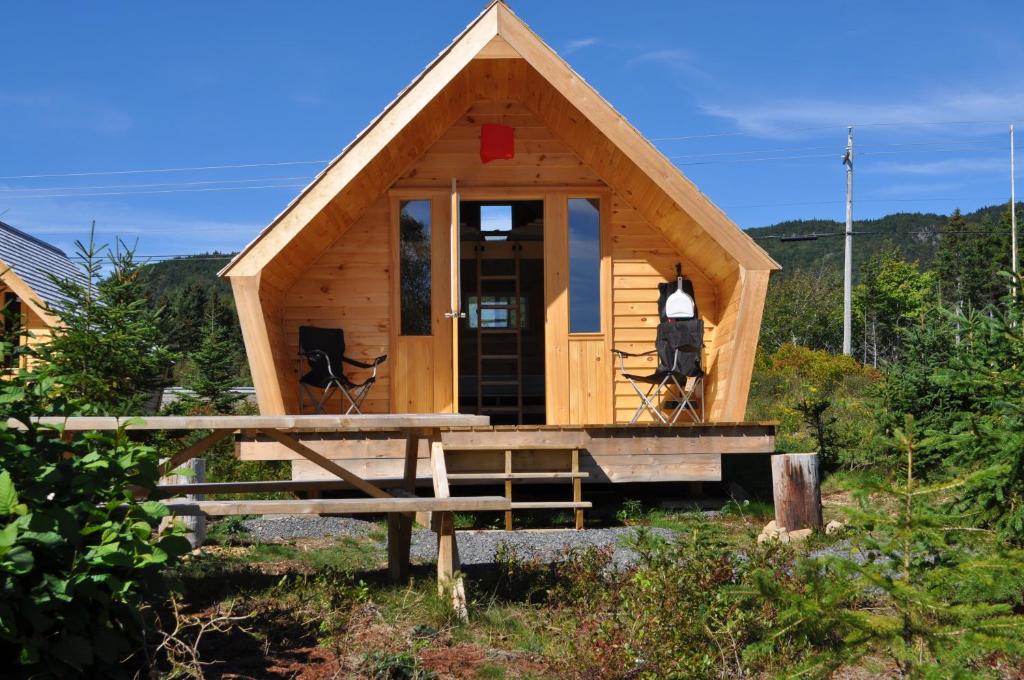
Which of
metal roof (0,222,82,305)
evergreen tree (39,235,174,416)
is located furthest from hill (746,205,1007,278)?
evergreen tree (39,235,174,416)

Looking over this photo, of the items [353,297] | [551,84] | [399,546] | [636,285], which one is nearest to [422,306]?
[353,297]

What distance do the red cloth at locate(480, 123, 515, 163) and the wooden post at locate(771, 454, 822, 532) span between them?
13.4 ft

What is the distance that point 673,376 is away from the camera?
868 centimetres

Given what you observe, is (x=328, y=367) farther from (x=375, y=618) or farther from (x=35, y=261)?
(x=35, y=261)

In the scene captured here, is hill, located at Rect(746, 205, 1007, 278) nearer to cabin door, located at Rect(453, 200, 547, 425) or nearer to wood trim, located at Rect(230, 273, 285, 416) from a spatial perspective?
cabin door, located at Rect(453, 200, 547, 425)

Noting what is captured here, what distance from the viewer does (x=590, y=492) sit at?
909 cm

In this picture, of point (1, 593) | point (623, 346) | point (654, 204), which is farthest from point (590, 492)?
point (1, 593)

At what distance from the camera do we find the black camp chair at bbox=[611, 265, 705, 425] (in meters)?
8.61

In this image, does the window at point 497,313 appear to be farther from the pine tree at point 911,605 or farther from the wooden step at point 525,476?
the pine tree at point 911,605

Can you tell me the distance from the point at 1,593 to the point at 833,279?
53524 millimetres

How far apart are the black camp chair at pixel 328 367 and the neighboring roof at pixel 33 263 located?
6.67m

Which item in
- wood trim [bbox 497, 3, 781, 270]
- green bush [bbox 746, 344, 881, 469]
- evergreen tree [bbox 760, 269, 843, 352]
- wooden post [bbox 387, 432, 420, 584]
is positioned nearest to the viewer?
wooden post [bbox 387, 432, 420, 584]

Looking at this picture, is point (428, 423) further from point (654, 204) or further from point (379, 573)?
point (654, 204)

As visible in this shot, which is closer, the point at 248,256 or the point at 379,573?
the point at 379,573
